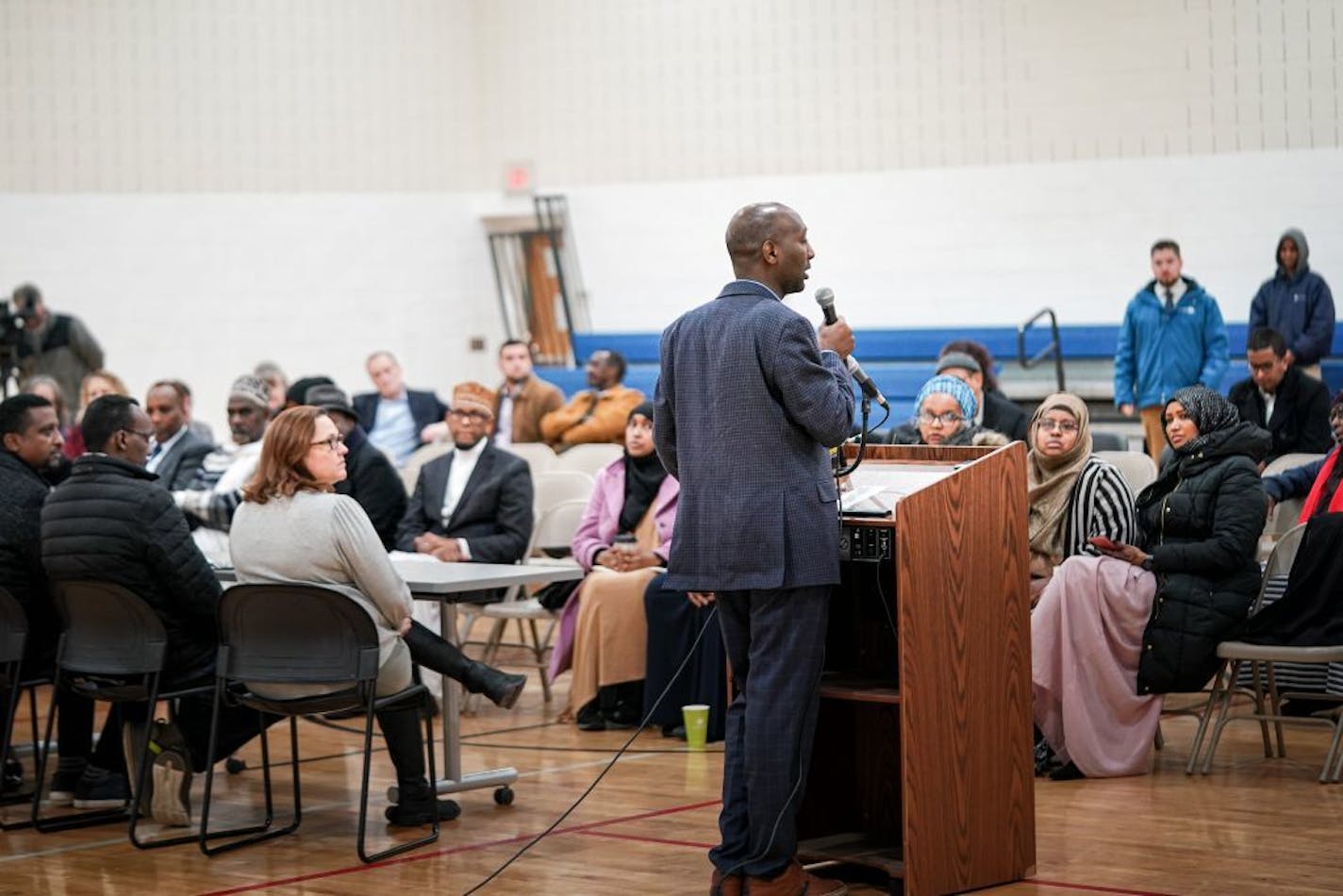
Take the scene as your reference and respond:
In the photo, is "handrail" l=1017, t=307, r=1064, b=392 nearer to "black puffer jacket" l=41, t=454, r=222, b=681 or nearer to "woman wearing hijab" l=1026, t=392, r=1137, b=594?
"woman wearing hijab" l=1026, t=392, r=1137, b=594

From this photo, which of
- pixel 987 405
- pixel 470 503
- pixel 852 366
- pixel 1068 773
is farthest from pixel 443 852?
pixel 987 405

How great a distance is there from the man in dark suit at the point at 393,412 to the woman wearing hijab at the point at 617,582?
3790 mm

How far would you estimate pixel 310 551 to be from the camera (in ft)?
15.9

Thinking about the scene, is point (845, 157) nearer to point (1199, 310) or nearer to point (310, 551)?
point (1199, 310)

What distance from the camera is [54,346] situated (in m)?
11.1

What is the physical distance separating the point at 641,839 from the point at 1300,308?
Answer: 6247mm

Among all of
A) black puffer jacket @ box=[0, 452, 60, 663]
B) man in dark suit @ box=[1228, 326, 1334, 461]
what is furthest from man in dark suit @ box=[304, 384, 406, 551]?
man in dark suit @ box=[1228, 326, 1334, 461]

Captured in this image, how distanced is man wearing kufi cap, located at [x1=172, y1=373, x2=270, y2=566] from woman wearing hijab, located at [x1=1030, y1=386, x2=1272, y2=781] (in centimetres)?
292

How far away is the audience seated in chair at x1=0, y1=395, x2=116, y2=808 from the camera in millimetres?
5578

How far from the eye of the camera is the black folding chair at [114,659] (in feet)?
16.6

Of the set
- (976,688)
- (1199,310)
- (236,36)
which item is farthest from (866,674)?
(236,36)

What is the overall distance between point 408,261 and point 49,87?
297 centimetres

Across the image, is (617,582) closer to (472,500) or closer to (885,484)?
(472,500)

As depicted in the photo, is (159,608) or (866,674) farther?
(159,608)
